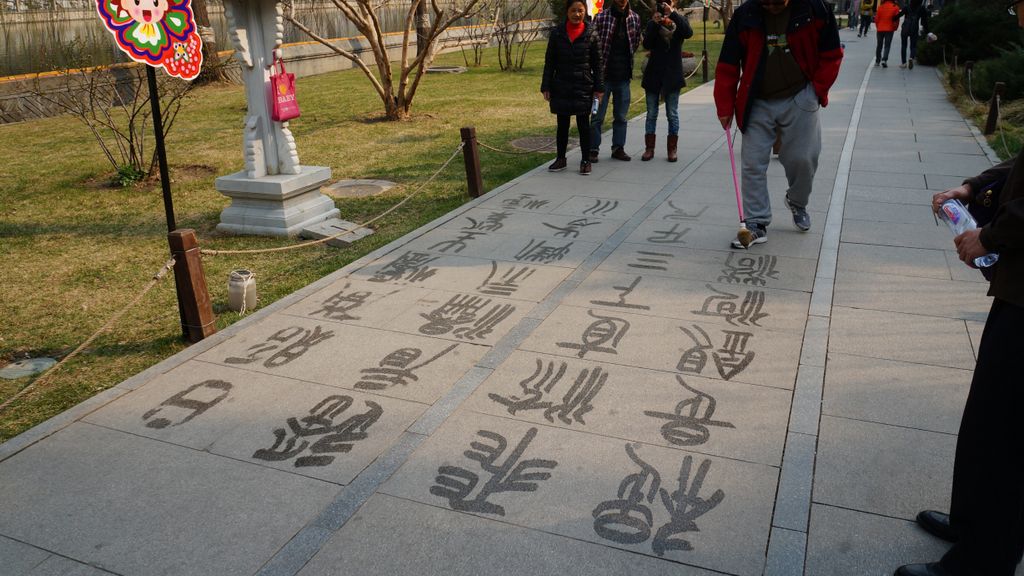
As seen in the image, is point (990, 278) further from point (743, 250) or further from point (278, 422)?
point (743, 250)

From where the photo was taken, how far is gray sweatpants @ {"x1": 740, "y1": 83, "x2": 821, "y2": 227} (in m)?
5.71

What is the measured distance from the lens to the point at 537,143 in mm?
10844

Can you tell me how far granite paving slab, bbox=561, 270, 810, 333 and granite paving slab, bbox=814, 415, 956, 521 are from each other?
118 centimetres

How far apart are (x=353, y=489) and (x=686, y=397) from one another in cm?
163

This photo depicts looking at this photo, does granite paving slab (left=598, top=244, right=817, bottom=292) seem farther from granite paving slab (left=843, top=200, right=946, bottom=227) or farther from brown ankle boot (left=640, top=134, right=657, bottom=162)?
brown ankle boot (left=640, top=134, right=657, bottom=162)

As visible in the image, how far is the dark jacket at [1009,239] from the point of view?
7.16 feet

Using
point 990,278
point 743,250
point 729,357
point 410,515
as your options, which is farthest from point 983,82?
point 410,515

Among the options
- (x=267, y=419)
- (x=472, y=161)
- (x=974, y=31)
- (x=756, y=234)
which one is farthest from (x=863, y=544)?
(x=974, y=31)

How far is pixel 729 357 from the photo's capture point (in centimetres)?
428

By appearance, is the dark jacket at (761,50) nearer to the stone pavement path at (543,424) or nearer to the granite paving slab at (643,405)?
the stone pavement path at (543,424)

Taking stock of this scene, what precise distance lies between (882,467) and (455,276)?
127 inches

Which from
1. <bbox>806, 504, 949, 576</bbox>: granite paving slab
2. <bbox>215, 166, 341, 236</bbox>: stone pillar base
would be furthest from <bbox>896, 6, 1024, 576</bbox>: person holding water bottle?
<bbox>215, 166, 341, 236</bbox>: stone pillar base

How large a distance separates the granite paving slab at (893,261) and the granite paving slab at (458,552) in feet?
11.7

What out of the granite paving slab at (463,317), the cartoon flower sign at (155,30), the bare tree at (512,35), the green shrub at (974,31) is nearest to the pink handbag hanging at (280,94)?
the cartoon flower sign at (155,30)
